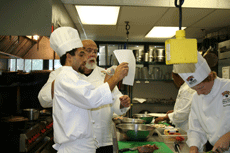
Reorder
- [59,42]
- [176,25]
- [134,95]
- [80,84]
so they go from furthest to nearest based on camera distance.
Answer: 1. [134,95]
2. [176,25]
3. [59,42]
4. [80,84]

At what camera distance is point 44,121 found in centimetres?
274

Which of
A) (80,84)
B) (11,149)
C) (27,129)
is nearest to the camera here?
(80,84)

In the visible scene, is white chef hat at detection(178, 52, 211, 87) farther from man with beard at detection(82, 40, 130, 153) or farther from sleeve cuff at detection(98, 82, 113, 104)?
man with beard at detection(82, 40, 130, 153)

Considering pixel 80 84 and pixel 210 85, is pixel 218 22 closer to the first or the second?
pixel 210 85

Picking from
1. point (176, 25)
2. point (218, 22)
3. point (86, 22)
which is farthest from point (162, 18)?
point (86, 22)

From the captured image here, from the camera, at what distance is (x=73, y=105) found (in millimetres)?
1352

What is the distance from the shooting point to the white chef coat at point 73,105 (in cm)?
127

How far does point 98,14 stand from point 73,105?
212 centimetres

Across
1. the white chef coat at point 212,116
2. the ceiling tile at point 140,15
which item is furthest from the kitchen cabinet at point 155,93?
the white chef coat at point 212,116

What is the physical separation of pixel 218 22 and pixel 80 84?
3235 millimetres

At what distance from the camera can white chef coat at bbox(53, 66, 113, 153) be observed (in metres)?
1.27

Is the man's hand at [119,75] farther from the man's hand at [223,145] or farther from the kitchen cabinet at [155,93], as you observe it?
the kitchen cabinet at [155,93]

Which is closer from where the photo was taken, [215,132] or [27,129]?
[215,132]

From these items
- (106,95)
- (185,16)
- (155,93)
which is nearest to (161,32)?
(185,16)
